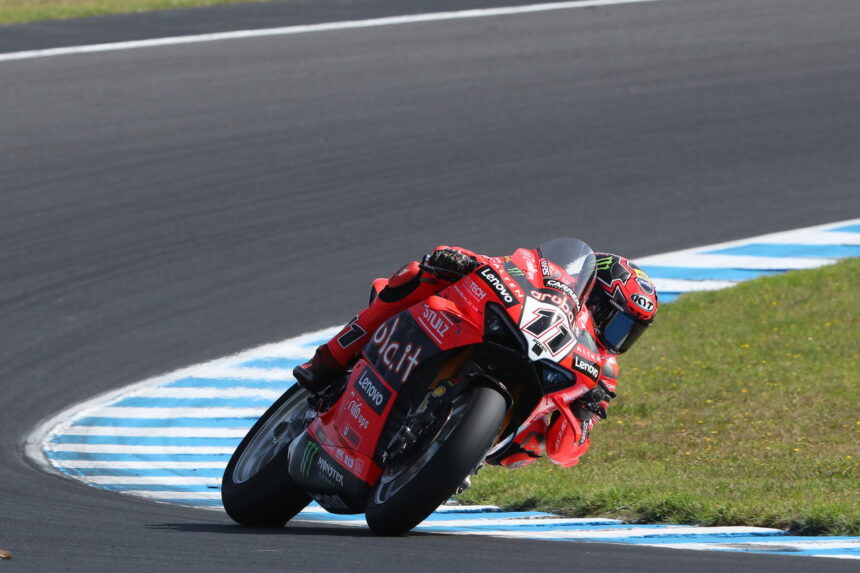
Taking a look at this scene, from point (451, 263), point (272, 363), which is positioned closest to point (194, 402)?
point (272, 363)

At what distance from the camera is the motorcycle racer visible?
5559 mm

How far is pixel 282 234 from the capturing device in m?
12.3

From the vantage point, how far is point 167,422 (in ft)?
28.9

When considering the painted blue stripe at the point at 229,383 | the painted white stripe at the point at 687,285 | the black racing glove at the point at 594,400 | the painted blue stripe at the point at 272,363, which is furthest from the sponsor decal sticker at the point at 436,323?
the painted white stripe at the point at 687,285

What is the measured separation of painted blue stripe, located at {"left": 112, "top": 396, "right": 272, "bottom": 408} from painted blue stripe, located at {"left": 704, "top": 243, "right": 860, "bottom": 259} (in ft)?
14.7

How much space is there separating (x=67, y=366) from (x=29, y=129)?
5233mm

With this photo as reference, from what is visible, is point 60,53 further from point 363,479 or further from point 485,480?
point 363,479

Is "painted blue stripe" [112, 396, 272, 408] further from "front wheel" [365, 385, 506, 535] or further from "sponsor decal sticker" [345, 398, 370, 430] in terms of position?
"front wheel" [365, 385, 506, 535]

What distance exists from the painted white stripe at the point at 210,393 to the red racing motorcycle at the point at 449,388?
356 centimetres

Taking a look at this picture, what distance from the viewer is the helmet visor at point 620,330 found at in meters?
5.76

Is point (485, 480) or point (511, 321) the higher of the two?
point (511, 321)

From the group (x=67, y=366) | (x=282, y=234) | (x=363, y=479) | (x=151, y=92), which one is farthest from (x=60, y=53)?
(x=363, y=479)

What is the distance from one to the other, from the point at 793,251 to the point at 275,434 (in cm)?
672

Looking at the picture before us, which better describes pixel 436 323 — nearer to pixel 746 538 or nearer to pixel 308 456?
pixel 308 456
